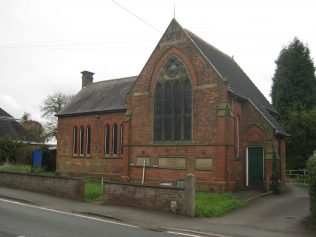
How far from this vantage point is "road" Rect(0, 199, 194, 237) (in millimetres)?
10422

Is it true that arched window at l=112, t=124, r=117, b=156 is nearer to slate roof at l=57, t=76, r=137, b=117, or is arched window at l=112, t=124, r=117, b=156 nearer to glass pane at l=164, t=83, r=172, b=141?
slate roof at l=57, t=76, r=137, b=117

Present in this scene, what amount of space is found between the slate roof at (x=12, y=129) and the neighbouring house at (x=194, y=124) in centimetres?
1640

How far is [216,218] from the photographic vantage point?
1490 centimetres

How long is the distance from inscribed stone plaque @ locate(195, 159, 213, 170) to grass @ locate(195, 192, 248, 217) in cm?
305

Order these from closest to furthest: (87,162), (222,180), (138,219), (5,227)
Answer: (5,227) < (138,219) < (222,180) < (87,162)

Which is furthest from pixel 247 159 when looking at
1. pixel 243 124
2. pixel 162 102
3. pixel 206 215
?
pixel 206 215

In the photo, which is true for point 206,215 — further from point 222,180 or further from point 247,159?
point 247,159

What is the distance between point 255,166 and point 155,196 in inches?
427

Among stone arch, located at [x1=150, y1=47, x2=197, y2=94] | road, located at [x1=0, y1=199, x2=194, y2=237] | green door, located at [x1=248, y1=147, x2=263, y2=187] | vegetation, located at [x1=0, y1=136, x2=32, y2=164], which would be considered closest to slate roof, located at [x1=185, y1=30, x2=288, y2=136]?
stone arch, located at [x1=150, y1=47, x2=197, y2=94]

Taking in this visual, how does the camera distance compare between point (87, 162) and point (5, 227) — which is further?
point (87, 162)

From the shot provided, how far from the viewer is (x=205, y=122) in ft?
75.8

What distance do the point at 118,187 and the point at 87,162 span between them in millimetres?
14561

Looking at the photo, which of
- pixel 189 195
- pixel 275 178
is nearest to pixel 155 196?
pixel 189 195

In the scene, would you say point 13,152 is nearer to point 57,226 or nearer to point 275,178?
point 275,178
